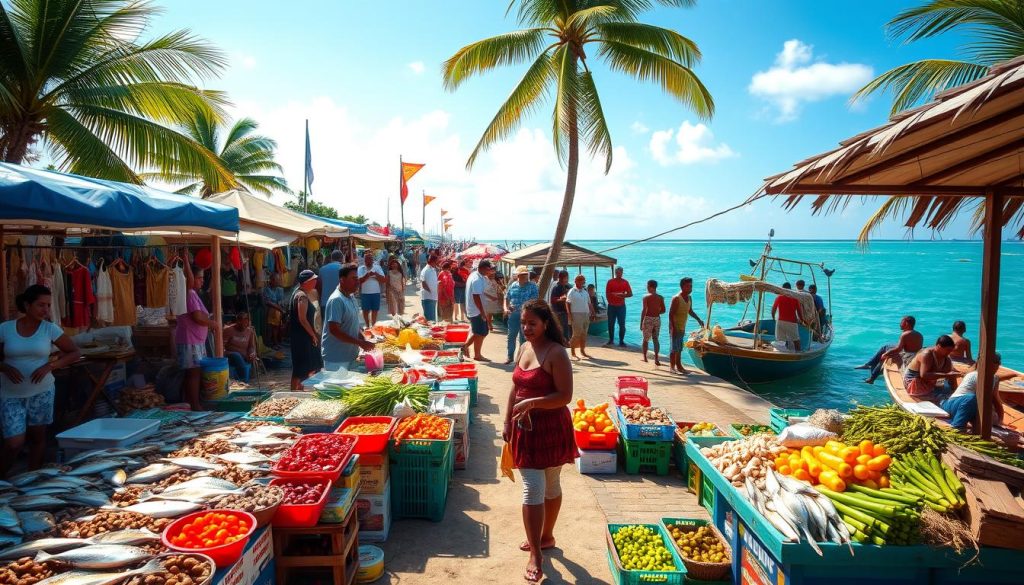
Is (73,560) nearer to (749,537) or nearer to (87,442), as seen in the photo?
(87,442)

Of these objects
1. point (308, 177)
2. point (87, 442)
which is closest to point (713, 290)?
point (87, 442)

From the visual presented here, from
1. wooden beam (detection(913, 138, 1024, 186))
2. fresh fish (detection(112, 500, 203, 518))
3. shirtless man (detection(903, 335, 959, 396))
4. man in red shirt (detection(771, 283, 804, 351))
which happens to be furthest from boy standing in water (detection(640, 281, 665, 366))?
fresh fish (detection(112, 500, 203, 518))

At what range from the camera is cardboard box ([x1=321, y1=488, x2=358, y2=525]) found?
136 inches

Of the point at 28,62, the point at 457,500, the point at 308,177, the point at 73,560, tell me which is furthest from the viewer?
the point at 308,177

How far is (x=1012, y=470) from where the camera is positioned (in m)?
3.11

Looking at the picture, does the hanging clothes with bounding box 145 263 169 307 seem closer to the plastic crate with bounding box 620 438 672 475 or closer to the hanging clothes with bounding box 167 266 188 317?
the hanging clothes with bounding box 167 266 188 317

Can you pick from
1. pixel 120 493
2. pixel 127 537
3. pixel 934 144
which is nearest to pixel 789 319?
pixel 934 144

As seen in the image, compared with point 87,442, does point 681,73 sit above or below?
above

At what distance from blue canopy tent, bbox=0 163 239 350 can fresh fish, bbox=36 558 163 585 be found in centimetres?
257

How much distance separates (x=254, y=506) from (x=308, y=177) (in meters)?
24.2

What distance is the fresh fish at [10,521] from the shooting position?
9.55ft

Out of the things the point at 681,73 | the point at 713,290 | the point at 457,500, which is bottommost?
the point at 457,500

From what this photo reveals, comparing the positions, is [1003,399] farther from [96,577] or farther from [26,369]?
[26,369]

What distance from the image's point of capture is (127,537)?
2898mm
